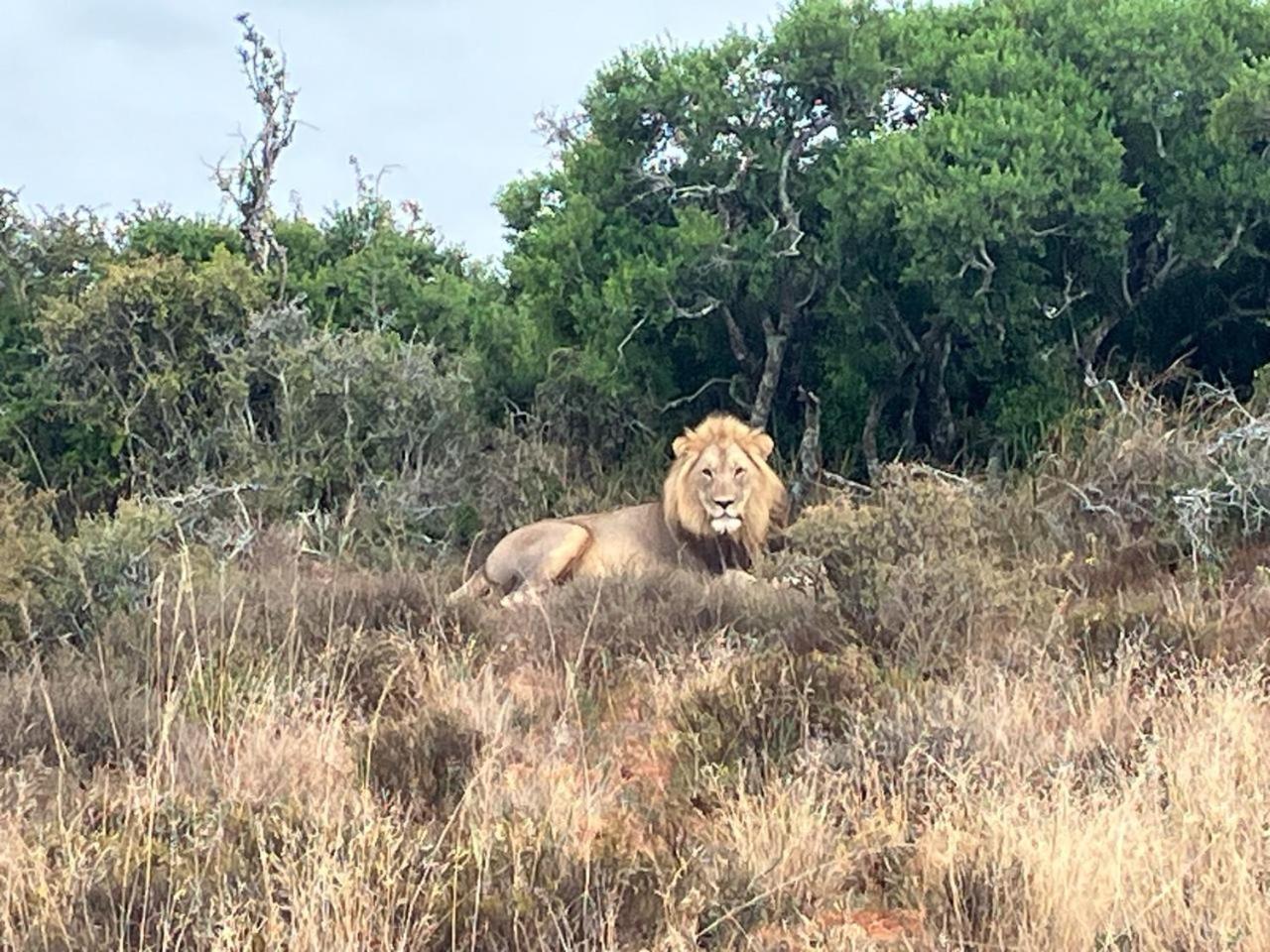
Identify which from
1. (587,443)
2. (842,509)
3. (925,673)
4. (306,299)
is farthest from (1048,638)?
(306,299)

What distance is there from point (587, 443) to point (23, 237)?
6.83 m

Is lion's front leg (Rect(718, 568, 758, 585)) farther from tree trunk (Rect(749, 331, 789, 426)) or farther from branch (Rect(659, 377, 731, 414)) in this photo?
branch (Rect(659, 377, 731, 414))

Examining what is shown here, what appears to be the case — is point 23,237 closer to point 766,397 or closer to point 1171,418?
point 766,397

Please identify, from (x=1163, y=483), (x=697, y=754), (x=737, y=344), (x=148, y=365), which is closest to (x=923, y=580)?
(x=697, y=754)

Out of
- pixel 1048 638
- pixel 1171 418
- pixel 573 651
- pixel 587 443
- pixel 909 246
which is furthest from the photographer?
pixel 587 443

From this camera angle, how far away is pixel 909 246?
10438 mm

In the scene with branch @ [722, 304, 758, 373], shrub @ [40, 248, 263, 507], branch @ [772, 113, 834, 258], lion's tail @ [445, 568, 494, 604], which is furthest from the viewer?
shrub @ [40, 248, 263, 507]

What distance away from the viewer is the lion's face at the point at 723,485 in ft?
30.9

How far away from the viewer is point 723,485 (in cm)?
941

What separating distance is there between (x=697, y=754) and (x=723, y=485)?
13.8 feet

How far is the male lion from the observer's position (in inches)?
374

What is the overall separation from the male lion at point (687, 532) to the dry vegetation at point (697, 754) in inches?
40.2

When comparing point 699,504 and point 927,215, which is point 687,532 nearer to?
point 699,504

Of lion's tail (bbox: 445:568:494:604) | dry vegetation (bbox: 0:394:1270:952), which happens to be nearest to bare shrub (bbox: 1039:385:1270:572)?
dry vegetation (bbox: 0:394:1270:952)
